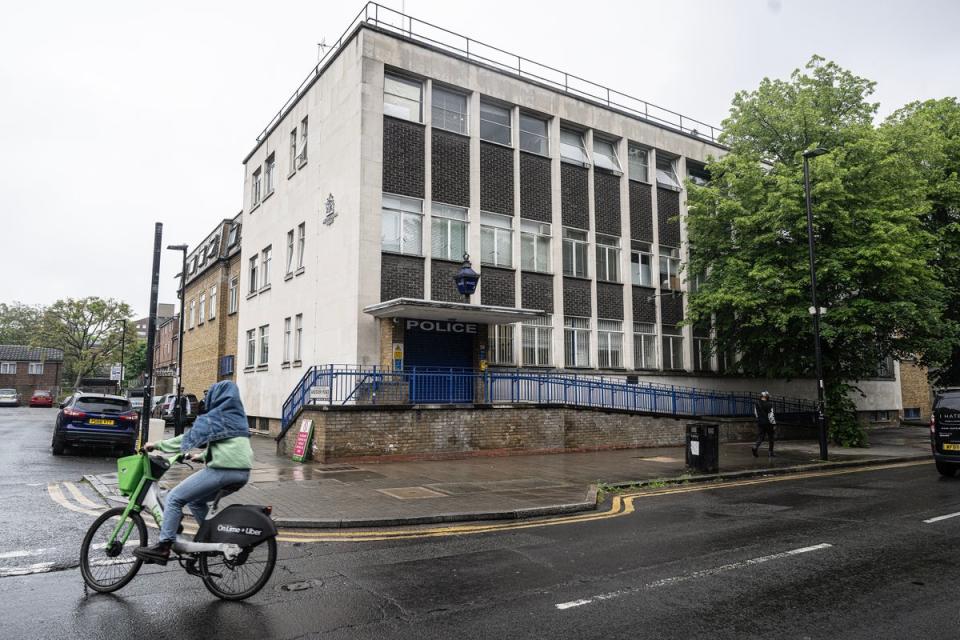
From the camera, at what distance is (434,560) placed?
22.6 ft

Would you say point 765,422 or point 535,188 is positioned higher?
point 535,188

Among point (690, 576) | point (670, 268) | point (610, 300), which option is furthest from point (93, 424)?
point (670, 268)

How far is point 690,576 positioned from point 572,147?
20187 mm

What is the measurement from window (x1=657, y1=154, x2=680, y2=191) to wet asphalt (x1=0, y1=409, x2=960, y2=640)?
19144 mm

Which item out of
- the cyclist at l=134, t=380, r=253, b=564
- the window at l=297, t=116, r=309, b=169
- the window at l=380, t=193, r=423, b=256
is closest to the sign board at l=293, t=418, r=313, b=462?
the window at l=380, t=193, r=423, b=256

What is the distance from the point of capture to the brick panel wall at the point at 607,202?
2433cm

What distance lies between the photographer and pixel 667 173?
27.1m

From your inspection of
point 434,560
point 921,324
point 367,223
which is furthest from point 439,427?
point 921,324

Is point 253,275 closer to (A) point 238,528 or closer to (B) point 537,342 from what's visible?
(B) point 537,342

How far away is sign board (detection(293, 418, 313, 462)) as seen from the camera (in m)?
15.4

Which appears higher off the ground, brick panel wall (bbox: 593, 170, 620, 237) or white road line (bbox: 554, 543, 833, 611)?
brick panel wall (bbox: 593, 170, 620, 237)

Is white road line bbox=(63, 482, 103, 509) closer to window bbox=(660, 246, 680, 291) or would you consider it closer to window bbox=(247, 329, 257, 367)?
window bbox=(247, 329, 257, 367)

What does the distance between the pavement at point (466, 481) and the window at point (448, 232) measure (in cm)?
675

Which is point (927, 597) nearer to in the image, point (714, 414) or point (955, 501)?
point (955, 501)
